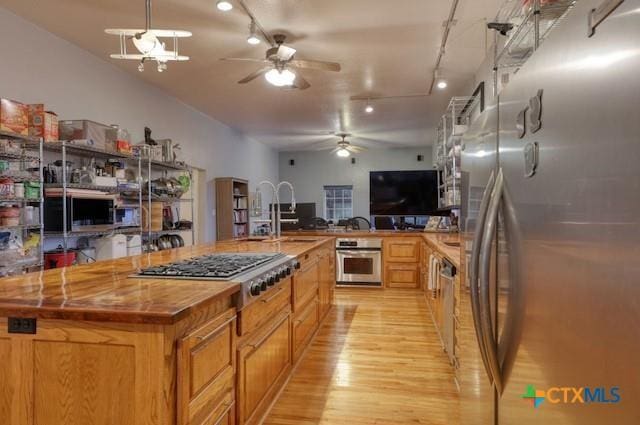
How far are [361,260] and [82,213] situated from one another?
147 inches

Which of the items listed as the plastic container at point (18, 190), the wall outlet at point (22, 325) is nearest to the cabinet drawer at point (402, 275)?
the plastic container at point (18, 190)

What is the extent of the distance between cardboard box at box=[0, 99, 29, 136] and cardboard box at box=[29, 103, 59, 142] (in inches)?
2.3

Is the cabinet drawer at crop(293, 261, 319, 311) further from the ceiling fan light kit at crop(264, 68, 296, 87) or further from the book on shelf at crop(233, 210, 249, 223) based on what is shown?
the book on shelf at crop(233, 210, 249, 223)

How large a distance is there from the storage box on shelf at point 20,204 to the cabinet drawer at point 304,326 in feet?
7.08

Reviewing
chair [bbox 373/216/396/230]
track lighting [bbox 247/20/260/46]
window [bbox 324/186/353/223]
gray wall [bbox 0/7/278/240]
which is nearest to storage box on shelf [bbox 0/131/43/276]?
gray wall [bbox 0/7/278/240]

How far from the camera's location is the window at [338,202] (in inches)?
410

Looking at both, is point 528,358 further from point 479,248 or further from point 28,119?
point 28,119

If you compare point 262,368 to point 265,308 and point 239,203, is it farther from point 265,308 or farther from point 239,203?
point 239,203

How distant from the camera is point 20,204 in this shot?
10.1ft

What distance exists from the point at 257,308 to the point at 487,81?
345cm

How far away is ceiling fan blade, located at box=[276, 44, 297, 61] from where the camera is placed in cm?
325

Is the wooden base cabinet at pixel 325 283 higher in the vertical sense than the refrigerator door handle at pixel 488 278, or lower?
lower

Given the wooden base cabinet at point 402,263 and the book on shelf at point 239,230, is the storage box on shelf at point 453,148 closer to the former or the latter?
the wooden base cabinet at point 402,263

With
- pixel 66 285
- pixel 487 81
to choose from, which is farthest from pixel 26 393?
pixel 487 81
